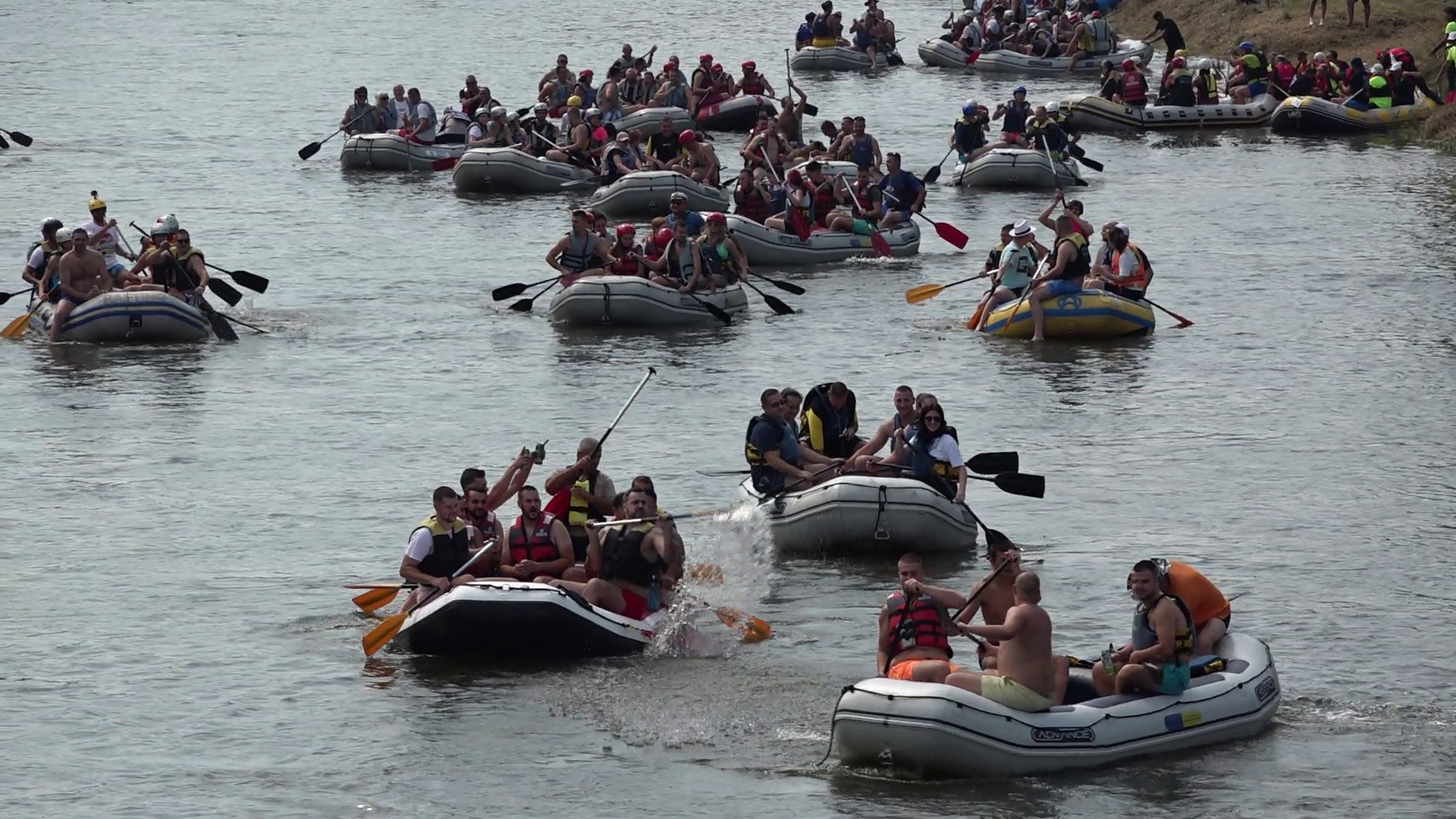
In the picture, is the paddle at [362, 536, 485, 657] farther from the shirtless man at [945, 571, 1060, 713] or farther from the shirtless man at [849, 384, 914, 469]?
the shirtless man at [945, 571, 1060, 713]

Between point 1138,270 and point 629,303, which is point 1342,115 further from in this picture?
point 629,303

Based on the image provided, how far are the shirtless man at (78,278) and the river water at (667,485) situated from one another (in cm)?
58

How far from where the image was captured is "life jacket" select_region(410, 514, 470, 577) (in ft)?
54.4

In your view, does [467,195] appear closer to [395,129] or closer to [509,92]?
[395,129]

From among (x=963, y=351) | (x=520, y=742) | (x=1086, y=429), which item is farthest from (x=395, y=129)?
(x=520, y=742)

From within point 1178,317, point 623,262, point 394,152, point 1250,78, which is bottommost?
point 1178,317

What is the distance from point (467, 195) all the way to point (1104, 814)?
2944cm

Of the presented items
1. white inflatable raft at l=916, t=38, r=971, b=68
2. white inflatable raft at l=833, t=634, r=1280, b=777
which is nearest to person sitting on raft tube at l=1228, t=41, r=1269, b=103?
white inflatable raft at l=916, t=38, r=971, b=68

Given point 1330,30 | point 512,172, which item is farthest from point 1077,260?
point 1330,30

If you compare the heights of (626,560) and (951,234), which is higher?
(951,234)

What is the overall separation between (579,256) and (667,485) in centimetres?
860

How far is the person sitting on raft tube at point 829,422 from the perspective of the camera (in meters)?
19.9

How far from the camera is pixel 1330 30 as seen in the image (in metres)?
53.7

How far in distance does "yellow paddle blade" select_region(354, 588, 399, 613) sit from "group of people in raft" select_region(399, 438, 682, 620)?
82 centimetres
